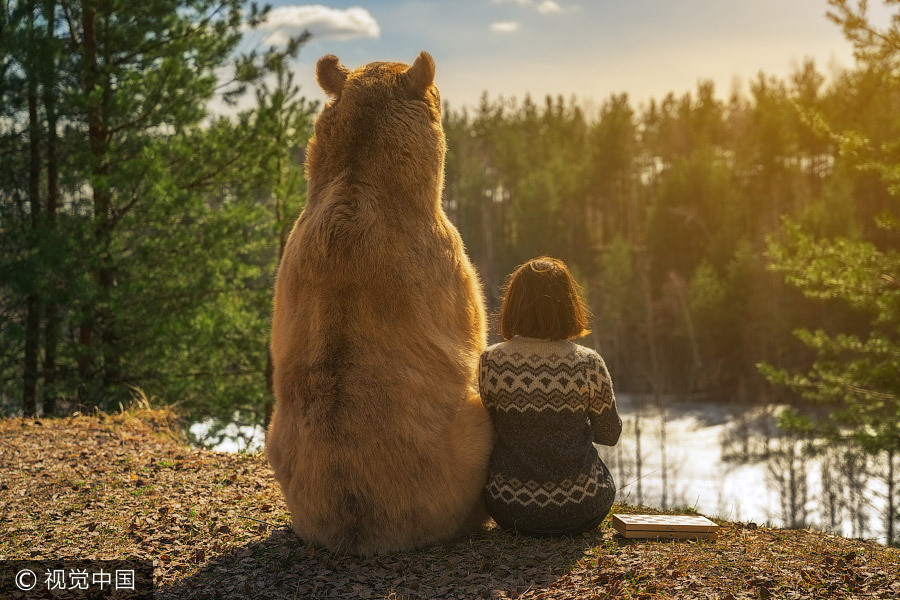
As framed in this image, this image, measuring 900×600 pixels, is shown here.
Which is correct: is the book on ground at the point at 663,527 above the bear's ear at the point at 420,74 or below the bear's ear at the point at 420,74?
below

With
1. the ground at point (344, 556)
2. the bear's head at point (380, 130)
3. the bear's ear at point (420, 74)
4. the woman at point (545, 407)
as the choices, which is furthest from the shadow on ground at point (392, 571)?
the bear's ear at point (420, 74)

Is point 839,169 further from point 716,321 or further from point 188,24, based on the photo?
point 188,24

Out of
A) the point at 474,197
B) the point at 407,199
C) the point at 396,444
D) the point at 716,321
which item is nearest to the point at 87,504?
the point at 396,444

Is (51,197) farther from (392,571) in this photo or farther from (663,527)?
(663,527)

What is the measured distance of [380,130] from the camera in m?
4.00

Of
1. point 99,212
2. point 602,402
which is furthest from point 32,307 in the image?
point 602,402

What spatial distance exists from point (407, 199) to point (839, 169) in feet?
117

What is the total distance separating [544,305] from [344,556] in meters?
1.66

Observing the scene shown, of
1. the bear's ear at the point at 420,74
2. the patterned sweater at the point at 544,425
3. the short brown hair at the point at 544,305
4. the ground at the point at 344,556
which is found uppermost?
the bear's ear at the point at 420,74

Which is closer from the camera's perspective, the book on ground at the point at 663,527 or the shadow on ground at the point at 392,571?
the shadow on ground at the point at 392,571

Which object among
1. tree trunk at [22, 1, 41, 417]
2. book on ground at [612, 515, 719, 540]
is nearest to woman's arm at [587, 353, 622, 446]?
book on ground at [612, 515, 719, 540]

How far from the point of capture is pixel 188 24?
35.8ft

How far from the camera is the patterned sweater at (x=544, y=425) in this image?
4.02 metres

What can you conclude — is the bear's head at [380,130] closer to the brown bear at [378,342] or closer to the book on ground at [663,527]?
the brown bear at [378,342]
